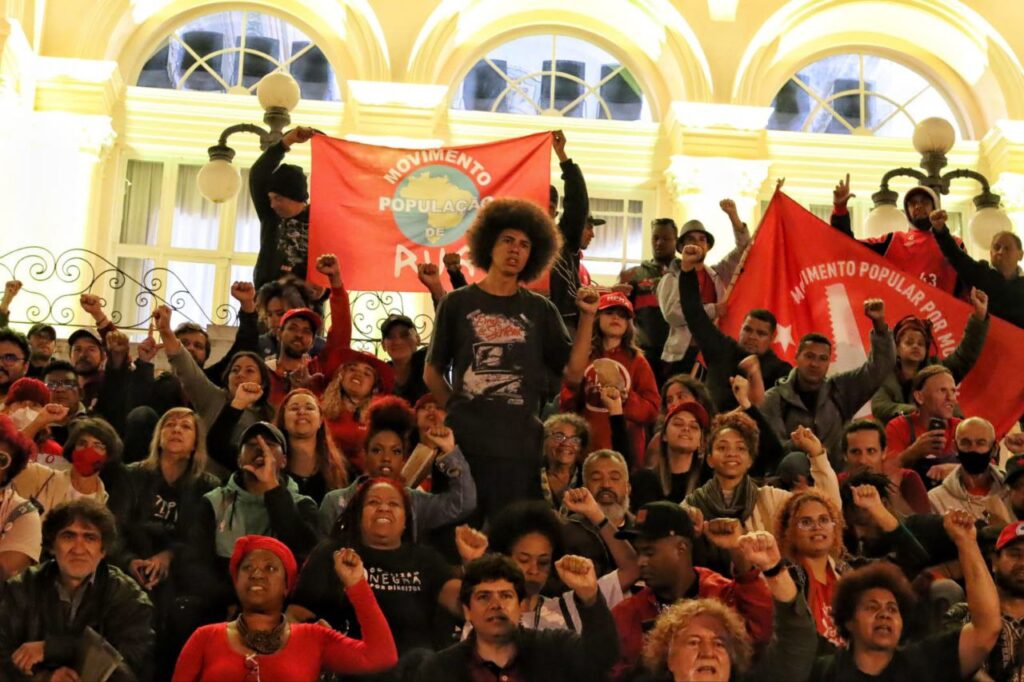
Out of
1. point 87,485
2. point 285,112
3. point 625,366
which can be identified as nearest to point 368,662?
point 87,485

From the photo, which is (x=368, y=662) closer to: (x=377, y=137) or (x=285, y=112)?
(x=285, y=112)

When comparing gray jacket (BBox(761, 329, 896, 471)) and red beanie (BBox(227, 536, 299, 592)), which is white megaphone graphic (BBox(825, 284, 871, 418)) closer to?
gray jacket (BBox(761, 329, 896, 471))

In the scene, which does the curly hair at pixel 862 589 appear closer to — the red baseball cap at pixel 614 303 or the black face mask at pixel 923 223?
the red baseball cap at pixel 614 303

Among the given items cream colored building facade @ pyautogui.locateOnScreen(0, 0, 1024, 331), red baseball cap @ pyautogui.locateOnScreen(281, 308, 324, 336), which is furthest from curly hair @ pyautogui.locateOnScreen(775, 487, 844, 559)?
cream colored building facade @ pyautogui.locateOnScreen(0, 0, 1024, 331)

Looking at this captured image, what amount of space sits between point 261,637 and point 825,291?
6066mm

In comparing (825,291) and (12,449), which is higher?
(825,291)

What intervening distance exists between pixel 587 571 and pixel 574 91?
11.9 metres

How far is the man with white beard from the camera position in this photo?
761 centimetres

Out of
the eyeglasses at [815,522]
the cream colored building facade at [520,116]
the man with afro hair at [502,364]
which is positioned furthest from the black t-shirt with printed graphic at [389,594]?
the cream colored building facade at [520,116]

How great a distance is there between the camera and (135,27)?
1778 cm

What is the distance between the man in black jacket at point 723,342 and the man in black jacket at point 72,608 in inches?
161

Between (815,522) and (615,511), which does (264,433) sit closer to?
(615,511)

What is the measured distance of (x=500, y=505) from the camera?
787cm

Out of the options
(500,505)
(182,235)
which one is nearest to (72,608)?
(500,505)
